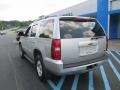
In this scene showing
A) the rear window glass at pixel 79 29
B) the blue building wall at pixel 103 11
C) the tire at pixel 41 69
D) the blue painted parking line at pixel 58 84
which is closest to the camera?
the rear window glass at pixel 79 29

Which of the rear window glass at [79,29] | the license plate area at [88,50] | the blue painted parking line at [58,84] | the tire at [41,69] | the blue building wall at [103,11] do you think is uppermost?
the blue building wall at [103,11]

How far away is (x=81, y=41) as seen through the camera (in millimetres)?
5316

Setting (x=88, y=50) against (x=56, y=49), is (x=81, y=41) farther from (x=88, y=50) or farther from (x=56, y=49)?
(x=56, y=49)

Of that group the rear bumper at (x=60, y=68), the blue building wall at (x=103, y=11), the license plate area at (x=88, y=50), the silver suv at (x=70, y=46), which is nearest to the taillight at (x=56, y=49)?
the silver suv at (x=70, y=46)

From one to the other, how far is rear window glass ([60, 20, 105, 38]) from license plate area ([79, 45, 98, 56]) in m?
0.32

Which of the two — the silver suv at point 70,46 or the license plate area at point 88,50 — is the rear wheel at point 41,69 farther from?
the license plate area at point 88,50

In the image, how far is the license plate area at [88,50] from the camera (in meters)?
5.36

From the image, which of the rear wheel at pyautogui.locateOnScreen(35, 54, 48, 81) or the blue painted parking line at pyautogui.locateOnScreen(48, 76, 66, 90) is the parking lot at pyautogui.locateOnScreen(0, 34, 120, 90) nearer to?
the blue painted parking line at pyautogui.locateOnScreen(48, 76, 66, 90)

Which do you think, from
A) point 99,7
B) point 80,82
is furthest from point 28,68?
point 99,7

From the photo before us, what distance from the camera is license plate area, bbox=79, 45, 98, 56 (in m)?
5.36

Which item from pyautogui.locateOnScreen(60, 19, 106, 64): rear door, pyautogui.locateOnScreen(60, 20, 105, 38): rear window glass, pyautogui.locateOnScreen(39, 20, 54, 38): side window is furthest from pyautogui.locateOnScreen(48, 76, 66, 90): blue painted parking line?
pyautogui.locateOnScreen(60, 20, 105, 38): rear window glass

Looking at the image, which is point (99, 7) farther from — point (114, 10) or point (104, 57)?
point (104, 57)

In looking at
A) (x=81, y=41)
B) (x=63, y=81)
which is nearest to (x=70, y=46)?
(x=81, y=41)

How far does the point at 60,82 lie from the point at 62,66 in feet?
4.24
